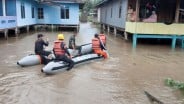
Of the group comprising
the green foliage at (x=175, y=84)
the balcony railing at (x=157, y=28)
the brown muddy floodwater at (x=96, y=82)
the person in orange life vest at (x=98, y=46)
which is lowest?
the brown muddy floodwater at (x=96, y=82)

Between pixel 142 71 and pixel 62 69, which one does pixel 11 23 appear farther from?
pixel 142 71

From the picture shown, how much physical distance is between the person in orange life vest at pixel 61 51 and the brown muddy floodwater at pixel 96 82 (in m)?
0.47

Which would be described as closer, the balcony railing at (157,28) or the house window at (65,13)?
the balcony railing at (157,28)


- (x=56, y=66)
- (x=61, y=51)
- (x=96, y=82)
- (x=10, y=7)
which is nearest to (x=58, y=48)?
(x=61, y=51)

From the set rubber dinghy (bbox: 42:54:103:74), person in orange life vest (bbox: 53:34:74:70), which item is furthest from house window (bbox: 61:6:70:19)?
person in orange life vest (bbox: 53:34:74:70)

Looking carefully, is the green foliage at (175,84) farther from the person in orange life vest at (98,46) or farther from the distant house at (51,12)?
the distant house at (51,12)

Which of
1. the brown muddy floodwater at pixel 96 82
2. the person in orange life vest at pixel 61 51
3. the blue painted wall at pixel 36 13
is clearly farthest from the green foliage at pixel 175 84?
the blue painted wall at pixel 36 13

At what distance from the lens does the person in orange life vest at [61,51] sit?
8.49 m

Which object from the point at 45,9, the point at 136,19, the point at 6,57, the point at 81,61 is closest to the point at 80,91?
the point at 81,61

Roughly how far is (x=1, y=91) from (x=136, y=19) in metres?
9.74

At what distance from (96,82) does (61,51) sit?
67.8 inches

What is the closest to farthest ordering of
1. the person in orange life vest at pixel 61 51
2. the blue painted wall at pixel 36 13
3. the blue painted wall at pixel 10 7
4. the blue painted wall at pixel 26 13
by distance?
the person in orange life vest at pixel 61 51
the blue painted wall at pixel 10 7
the blue painted wall at pixel 36 13
the blue painted wall at pixel 26 13

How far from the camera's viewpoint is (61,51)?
8.55 metres

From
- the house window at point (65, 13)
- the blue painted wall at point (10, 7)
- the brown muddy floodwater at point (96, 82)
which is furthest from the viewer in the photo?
the house window at point (65, 13)
